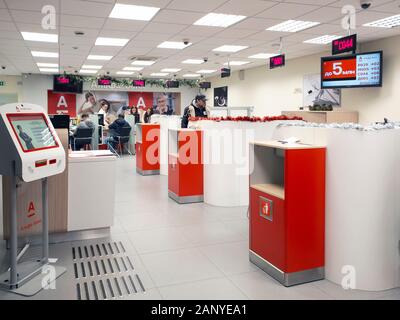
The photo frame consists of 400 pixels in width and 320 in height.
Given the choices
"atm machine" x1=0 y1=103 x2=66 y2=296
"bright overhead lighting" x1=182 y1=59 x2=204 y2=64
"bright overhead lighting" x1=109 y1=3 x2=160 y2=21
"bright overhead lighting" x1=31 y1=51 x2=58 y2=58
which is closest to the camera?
"atm machine" x1=0 y1=103 x2=66 y2=296

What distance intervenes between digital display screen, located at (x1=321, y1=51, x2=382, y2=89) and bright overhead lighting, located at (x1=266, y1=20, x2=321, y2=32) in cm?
115

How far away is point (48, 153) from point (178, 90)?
16.0 meters

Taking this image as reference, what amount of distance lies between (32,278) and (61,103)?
15.3m

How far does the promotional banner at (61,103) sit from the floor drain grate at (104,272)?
14471 millimetres

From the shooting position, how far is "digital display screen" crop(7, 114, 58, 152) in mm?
2825

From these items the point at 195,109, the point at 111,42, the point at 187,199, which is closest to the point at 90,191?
the point at 187,199

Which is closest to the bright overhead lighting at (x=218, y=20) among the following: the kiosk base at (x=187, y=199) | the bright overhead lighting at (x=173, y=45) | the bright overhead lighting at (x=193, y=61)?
the bright overhead lighting at (x=173, y=45)

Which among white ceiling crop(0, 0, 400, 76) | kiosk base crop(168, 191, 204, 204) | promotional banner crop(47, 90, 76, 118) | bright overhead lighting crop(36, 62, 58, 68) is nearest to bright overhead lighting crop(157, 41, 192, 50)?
white ceiling crop(0, 0, 400, 76)

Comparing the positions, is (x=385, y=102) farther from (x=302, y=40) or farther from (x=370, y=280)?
(x=370, y=280)

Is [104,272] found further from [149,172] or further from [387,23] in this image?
[387,23]

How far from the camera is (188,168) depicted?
227 inches

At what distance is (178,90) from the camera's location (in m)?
18.6

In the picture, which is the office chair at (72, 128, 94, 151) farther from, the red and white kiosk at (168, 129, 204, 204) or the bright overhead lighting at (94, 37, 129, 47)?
the red and white kiosk at (168, 129, 204, 204)
